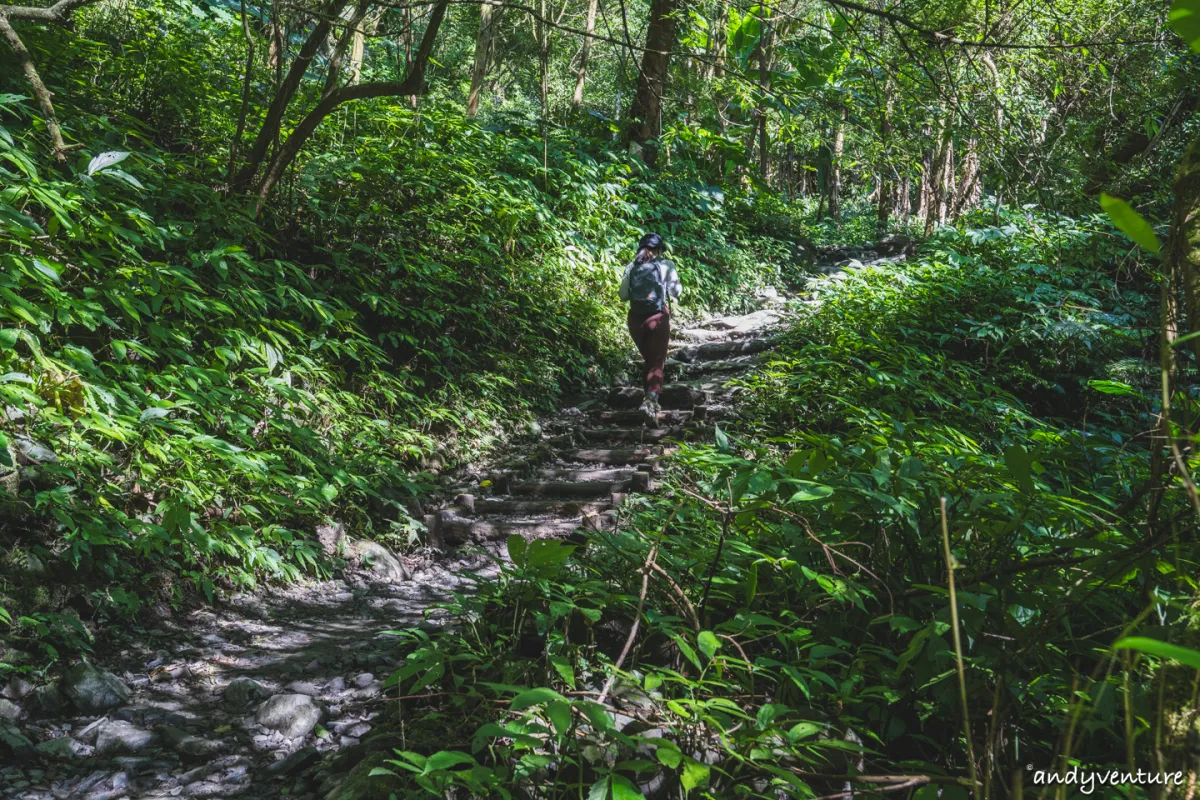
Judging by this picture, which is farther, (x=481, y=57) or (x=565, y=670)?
(x=481, y=57)

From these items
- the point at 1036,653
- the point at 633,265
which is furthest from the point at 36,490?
the point at 633,265

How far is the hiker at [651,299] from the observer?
7594 millimetres

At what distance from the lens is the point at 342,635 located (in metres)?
3.85

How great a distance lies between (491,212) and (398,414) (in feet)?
10.5

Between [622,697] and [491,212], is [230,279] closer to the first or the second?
[491,212]

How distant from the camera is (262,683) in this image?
323 centimetres

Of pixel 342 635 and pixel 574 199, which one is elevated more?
pixel 574 199

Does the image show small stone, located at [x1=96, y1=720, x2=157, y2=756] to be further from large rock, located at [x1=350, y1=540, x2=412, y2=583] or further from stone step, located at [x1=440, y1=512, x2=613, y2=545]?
stone step, located at [x1=440, y1=512, x2=613, y2=545]

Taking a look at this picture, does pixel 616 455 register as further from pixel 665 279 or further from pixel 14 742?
pixel 14 742

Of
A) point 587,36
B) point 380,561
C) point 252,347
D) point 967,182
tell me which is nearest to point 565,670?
point 587,36

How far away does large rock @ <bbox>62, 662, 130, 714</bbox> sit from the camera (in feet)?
9.43

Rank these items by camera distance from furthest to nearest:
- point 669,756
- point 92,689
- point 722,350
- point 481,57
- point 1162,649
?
point 722,350 < point 481,57 < point 92,689 < point 669,756 < point 1162,649

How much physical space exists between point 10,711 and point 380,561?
2.32 meters

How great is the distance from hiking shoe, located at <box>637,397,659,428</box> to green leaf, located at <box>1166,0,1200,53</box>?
22.5 ft
